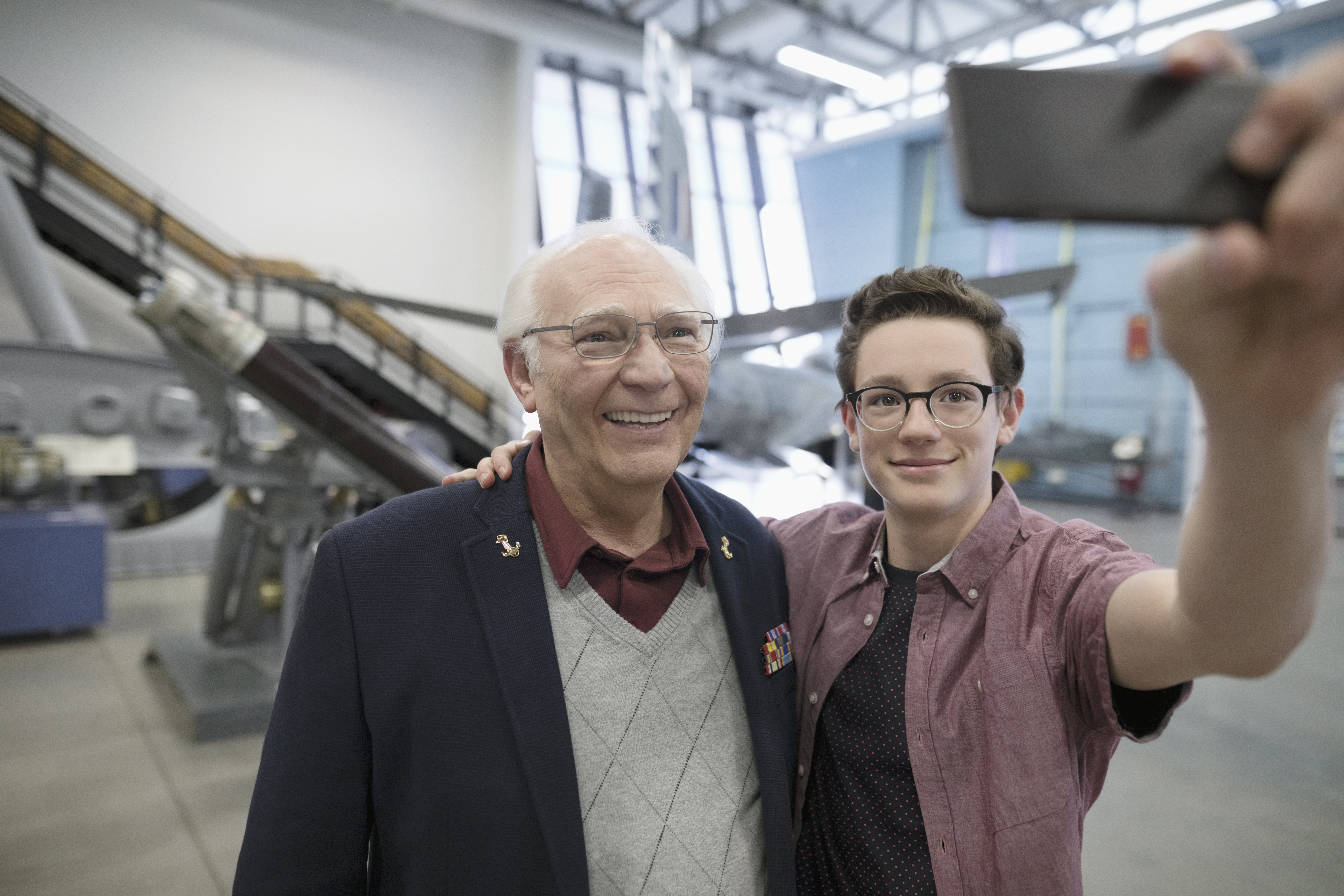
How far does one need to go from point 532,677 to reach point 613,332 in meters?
0.61

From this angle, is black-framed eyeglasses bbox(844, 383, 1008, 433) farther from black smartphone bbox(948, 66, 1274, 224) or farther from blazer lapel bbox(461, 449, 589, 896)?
black smartphone bbox(948, 66, 1274, 224)

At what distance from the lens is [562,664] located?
1.27m

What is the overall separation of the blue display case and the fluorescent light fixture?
9.41 meters

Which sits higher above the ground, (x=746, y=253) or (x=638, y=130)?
(x=638, y=130)

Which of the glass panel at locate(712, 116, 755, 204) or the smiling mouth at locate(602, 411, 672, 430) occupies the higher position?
the glass panel at locate(712, 116, 755, 204)

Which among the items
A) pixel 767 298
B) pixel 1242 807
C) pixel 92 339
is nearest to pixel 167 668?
pixel 1242 807

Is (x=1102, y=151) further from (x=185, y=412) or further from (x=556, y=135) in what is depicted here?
(x=556, y=135)

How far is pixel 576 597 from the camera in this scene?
133 centimetres

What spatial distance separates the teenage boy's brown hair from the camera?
1.32m

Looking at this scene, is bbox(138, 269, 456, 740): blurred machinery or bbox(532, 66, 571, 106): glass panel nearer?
bbox(138, 269, 456, 740): blurred machinery

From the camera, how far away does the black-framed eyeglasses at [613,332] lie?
4.54 ft

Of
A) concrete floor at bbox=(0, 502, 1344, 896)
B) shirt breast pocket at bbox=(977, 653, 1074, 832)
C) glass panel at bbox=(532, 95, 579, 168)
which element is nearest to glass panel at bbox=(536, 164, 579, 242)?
glass panel at bbox=(532, 95, 579, 168)

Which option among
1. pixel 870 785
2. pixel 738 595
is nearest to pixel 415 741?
pixel 738 595

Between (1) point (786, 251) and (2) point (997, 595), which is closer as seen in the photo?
(2) point (997, 595)
